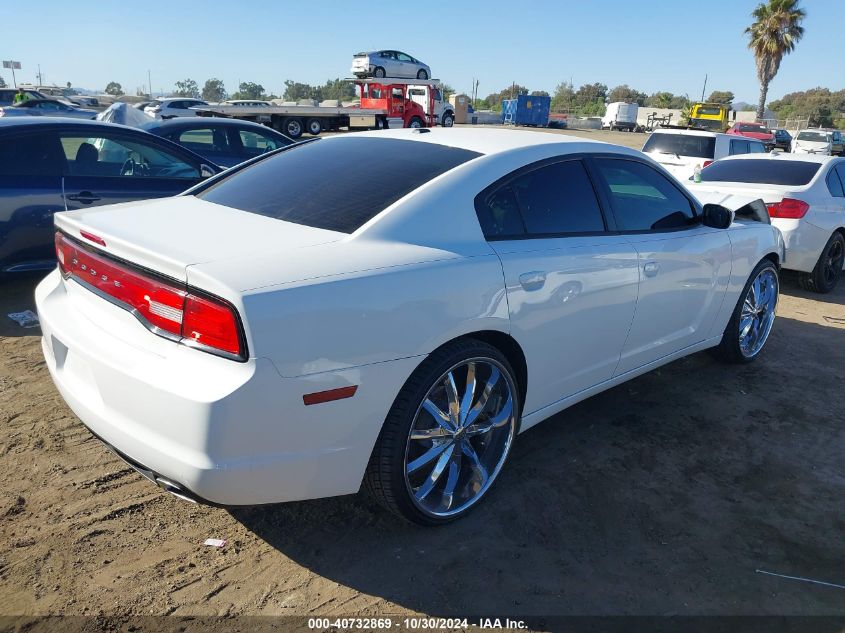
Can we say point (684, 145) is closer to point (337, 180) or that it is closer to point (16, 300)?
point (337, 180)

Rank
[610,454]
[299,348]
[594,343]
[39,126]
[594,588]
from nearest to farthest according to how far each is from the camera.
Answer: [299,348]
[594,588]
[594,343]
[610,454]
[39,126]

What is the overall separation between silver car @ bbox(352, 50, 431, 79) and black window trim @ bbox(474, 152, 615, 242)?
30.9m

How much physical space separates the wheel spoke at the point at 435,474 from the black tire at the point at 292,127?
25.5 m

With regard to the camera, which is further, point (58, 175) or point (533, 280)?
point (58, 175)

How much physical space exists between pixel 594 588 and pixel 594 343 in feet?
4.03

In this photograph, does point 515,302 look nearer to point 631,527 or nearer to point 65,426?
point 631,527

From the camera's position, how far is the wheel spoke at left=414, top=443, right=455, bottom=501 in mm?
2725

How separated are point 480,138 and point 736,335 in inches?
103

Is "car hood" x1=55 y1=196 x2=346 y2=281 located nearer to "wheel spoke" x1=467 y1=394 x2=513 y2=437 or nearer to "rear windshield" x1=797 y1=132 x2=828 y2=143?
"wheel spoke" x1=467 y1=394 x2=513 y2=437

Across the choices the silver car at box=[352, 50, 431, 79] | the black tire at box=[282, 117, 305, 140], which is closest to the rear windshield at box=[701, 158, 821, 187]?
the black tire at box=[282, 117, 305, 140]

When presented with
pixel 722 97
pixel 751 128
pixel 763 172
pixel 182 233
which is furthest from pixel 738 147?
pixel 722 97

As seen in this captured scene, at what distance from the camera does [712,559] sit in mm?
2736

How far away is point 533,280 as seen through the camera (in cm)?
287

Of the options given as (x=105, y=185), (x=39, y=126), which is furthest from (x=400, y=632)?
(x=39, y=126)
